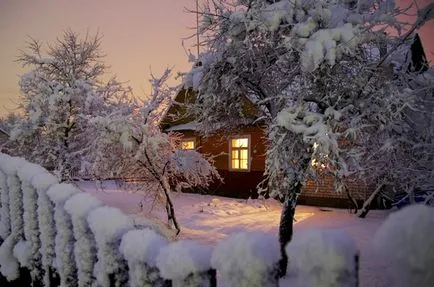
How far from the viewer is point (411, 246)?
42.1 inches

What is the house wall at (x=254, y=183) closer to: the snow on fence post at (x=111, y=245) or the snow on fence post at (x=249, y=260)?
the snow on fence post at (x=111, y=245)

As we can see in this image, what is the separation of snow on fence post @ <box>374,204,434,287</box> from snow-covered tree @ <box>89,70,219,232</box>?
994 cm

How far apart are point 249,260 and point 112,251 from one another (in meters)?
0.97

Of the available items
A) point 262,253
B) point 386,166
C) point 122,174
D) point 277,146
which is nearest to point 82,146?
point 122,174

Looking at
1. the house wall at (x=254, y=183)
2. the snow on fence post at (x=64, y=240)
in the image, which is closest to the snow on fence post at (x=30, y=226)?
the snow on fence post at (x=64, y=240)

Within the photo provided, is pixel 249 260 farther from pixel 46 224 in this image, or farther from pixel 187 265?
pixel 46 224

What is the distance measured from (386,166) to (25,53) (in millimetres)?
17049

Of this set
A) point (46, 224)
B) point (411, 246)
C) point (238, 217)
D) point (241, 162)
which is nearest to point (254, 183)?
point (241, 162)

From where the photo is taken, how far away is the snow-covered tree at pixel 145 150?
10.9 metres

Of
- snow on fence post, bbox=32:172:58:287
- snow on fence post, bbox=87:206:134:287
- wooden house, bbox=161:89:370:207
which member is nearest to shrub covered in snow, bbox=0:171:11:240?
snow on fence post, bbox=32:172:58:287

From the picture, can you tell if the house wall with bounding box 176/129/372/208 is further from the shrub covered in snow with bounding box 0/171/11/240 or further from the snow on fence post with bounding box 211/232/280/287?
the snow on fence post with bounding box 211/232/280/287

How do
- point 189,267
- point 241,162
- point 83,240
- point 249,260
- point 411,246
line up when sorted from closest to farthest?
point 411,246
point 249,260
point 189,267
point 83,240
point 241,162

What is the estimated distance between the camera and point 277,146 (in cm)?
773

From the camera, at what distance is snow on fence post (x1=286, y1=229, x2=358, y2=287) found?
1191mm
